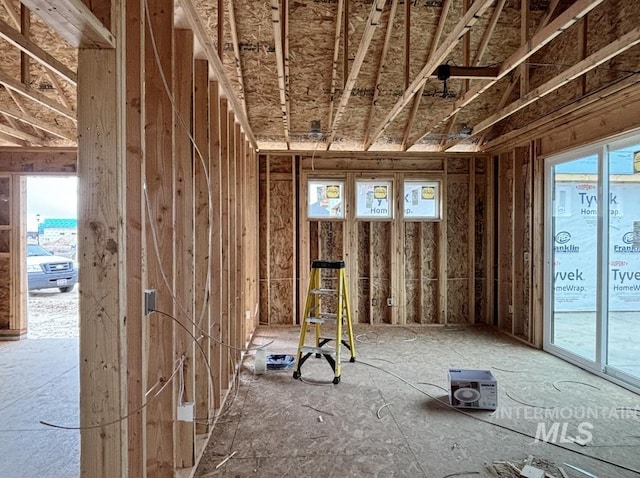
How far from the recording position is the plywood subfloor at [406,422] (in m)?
2.53

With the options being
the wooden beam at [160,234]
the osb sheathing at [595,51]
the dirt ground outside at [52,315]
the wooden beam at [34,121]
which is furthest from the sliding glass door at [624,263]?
the dirt ground outside at [52,315]

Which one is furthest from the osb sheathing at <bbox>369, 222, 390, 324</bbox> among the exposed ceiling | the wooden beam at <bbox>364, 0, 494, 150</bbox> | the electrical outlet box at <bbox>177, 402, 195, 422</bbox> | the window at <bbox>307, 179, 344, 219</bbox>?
the electrical outlet box at <bbox>177, 402, 195, 422</bbox>

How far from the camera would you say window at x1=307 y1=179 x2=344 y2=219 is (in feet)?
21.1

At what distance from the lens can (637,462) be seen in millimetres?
2557

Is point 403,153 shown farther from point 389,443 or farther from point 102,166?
point 102,166

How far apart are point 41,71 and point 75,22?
16.5 feet

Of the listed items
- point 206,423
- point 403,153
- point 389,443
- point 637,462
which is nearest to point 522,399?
point 637,462

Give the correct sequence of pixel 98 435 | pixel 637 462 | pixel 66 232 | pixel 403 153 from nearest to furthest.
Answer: pixel 98 435, pixel 637 462, pixel 403 153, pixel 66 232

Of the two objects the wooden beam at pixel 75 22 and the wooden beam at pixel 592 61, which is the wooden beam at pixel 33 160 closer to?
the wooden beam at pixel 75 22

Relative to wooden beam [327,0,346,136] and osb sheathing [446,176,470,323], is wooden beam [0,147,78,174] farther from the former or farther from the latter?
osb sheathing [446,176,470,323]

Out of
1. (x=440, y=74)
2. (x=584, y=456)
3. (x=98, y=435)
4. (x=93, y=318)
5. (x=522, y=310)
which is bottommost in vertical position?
(x=584, y=456)

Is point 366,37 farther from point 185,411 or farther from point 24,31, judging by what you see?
point 24,31

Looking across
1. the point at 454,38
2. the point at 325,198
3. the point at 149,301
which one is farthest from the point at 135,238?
the point at 325,198

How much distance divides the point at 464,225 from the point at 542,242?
4.90ft
